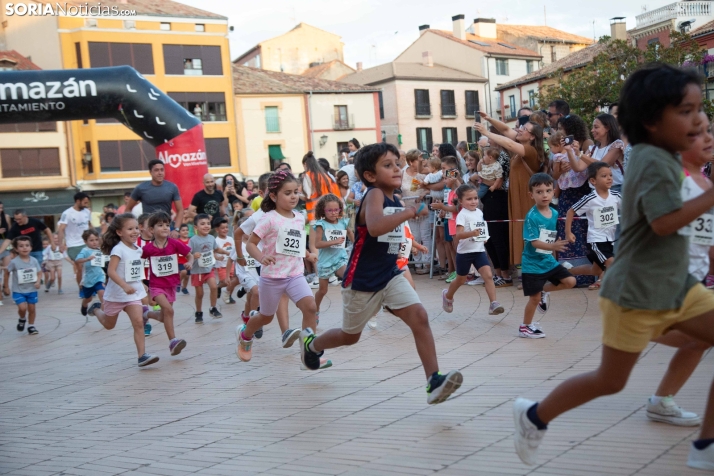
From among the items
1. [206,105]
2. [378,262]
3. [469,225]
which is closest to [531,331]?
[469,225]

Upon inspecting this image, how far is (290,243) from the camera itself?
788 centimetres

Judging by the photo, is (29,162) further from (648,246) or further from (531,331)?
(648,246)

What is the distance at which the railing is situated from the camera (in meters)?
50.9

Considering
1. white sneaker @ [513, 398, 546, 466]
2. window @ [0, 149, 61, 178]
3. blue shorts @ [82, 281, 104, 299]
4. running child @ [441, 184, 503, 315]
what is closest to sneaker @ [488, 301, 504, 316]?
running child @ [441, 184, 503, 315]

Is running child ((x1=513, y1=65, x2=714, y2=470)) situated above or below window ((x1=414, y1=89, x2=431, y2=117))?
below

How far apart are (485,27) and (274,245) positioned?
209ft

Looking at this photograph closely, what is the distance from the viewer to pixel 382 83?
6112cm

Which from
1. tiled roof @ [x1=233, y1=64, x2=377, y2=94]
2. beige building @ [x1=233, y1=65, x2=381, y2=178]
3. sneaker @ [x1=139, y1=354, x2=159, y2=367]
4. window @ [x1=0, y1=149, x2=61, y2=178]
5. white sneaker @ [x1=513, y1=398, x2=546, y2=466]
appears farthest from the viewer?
tiled roof @ [x1=233, y1=64, x2=377, y2=94]

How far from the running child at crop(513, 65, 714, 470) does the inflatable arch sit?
15461 mm

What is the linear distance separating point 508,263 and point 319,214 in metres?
3.44

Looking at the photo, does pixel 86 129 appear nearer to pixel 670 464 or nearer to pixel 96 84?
pixel 96 84

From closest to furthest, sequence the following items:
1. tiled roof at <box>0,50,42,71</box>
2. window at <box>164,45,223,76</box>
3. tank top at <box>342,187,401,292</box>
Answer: tank top at <box>342,187,401,292</box> → tiled roof at <box>0,50,42,71</box> → window at <box>164,45,223,76</box>

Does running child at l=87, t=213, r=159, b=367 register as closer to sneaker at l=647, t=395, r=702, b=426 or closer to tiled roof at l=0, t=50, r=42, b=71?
sneaker at l=647, t=395, r=702, b=426

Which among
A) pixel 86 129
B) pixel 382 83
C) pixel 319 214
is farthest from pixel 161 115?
pixel 382 83
